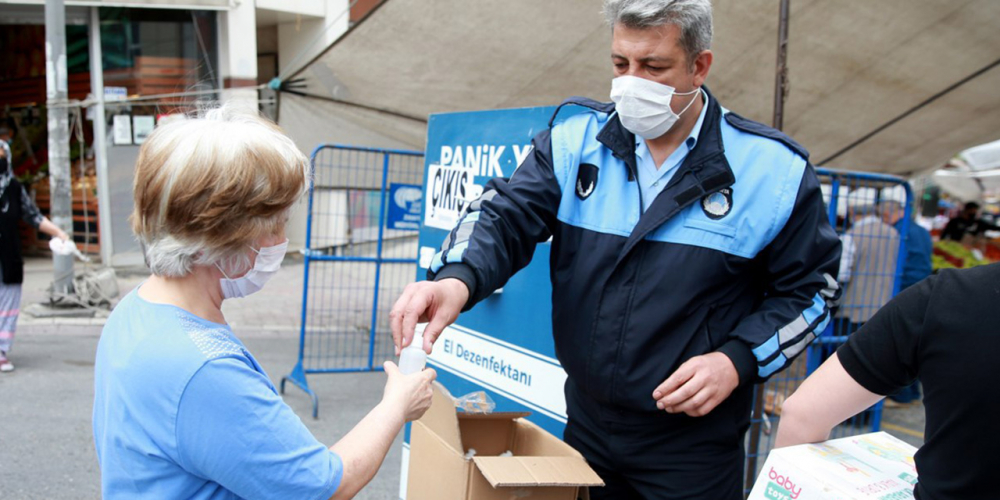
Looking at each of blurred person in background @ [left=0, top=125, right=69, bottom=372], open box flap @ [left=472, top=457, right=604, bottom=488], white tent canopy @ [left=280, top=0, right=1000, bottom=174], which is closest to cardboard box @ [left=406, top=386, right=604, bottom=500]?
Answer: open box flap @ [left=472, top=457, right=604, bottom=488]

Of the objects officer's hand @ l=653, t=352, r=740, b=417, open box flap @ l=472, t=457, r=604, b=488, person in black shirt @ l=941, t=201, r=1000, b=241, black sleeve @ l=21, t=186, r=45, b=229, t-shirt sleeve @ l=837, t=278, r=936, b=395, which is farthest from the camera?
person in black shirt @ l=941, t=201, r=1000, b=241

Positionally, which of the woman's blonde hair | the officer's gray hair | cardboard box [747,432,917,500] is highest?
the officer's gray hair

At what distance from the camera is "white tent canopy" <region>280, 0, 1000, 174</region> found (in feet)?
18.2

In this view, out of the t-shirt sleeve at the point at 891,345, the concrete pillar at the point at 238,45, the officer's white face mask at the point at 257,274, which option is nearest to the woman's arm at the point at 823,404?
the t-shirt sleeve at the point at 891,345

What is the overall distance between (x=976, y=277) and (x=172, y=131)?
4.85ft

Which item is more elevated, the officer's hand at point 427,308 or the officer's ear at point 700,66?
the officer's ear at point 700,66

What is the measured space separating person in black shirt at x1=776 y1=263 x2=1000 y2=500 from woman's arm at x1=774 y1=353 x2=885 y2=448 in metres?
0.05

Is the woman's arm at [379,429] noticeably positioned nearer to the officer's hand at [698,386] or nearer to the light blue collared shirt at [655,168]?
the officer's hand at [698,386]

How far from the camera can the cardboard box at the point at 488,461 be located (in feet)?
5.51

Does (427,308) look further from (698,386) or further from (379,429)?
(698,386)

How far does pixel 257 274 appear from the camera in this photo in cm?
149

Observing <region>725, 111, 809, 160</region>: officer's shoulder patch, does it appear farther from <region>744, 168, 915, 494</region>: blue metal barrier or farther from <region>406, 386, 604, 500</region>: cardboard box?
<region>744, 168, 915, 494</region>: blue metal barrier

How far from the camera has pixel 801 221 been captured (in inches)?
73.6

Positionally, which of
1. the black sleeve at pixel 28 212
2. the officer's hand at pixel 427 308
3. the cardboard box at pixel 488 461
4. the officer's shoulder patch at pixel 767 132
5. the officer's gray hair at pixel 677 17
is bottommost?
the black sleeve at pixel 28 212
